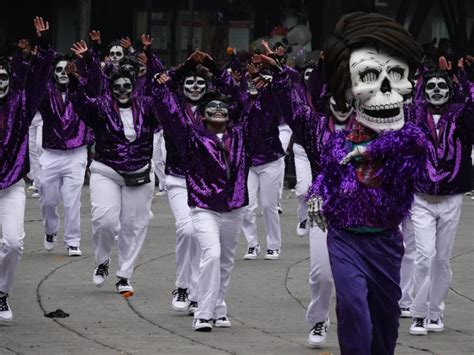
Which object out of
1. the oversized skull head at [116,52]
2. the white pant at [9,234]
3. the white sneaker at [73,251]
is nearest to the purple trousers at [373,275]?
the white pant at [9,234]

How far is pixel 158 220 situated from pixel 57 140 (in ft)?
12.5

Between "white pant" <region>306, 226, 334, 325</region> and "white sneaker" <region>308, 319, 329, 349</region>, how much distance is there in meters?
0.04

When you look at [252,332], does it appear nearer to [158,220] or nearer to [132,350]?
[132,350]

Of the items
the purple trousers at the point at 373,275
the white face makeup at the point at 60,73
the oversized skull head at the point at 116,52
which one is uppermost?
the oversized skull head at the point at 116,52

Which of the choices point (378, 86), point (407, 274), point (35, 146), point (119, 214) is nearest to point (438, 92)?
point (407, 274)

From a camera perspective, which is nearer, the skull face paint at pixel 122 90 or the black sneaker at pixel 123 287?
the black sneaker at pixel 123 287

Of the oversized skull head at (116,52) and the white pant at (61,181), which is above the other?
the oversized skull head at (116,52)

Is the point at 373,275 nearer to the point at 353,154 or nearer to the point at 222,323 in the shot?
the point at 353,154

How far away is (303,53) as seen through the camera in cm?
2905

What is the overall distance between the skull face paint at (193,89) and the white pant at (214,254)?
51.7 inches

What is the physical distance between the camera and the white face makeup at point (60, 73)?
17125mm

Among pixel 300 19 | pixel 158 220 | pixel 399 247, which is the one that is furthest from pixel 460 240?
pixel 300 19

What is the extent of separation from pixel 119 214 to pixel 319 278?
10.4ft

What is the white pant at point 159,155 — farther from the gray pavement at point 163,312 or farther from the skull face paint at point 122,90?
the skull face paint at point 122,90
